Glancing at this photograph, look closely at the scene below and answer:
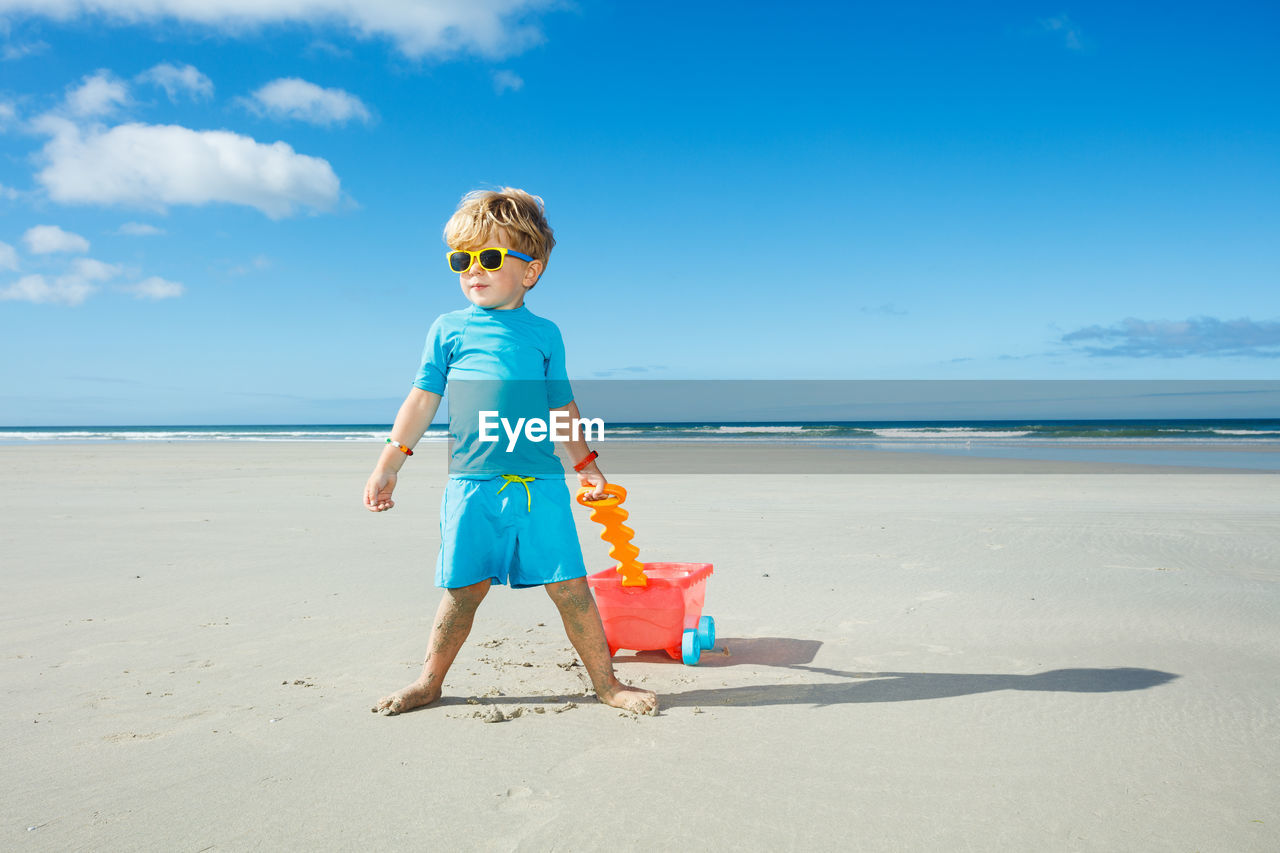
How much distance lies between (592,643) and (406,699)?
2.28 ft

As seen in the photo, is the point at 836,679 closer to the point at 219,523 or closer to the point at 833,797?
the point at 833,797

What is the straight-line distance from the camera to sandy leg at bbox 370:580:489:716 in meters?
2.78

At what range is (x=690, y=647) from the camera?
3.36 meters

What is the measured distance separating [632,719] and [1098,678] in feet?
6.48

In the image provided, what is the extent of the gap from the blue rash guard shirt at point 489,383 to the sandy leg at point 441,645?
1.41 ft

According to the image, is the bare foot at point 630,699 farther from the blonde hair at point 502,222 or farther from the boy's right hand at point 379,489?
the blonde hair at point 502,222

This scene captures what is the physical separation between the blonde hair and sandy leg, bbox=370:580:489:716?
1.24 m

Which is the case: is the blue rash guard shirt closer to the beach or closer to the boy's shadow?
the beach

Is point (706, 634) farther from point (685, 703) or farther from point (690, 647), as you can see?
point (685, 703)

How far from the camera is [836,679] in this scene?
3238 mm

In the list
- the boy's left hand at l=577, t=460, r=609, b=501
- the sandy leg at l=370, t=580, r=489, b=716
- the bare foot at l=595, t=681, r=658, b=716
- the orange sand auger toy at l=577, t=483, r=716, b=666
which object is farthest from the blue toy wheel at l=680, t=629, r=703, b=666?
the sandy leg at l=370, t=580, r=489, b=716

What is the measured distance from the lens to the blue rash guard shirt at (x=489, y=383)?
2.76 metres

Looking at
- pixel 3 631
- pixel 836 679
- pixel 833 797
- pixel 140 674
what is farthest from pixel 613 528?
pixel 3 631

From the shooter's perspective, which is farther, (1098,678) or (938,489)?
(938,489)
